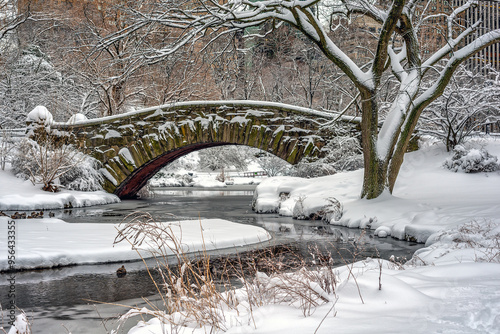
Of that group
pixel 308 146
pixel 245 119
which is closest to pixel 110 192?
pixel 245 119

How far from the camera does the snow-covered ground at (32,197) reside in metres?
12.8

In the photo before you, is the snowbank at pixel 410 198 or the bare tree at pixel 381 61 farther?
the bare tree at pixel 381 61

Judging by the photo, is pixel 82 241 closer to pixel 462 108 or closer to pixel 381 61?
pixel 381 61

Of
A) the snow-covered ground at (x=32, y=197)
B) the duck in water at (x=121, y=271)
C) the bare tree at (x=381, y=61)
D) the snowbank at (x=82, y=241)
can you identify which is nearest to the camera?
the duck in water at (x=121, y=271)

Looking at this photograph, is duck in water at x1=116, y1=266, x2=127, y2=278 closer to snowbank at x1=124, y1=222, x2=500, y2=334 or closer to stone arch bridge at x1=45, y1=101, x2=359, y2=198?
snowbank at x1=124, y1=222, x2=500, y2=334

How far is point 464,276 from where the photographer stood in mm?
2844

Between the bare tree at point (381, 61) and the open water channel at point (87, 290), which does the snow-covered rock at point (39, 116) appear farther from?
the open water channel at point (87, 290)

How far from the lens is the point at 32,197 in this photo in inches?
523

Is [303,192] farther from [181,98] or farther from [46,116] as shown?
[181,98]

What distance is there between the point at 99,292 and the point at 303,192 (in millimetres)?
8014

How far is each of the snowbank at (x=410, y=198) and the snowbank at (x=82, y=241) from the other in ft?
8.13

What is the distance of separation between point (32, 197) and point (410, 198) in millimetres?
10902

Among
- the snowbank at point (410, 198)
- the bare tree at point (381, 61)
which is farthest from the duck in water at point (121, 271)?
the snowbank at point (410, 198)

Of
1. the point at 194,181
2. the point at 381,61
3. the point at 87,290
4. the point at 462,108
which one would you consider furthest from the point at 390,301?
the point at 194,181
